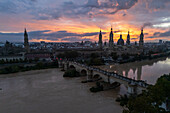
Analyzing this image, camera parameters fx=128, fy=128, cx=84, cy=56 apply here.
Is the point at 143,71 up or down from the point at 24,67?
down

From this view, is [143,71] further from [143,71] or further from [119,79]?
[119,79]

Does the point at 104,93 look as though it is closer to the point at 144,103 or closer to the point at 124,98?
the point at 124,98

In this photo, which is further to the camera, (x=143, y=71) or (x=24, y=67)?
(x=24, y=67)

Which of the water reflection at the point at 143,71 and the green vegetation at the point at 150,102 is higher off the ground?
the green vegetation at the point at 150,102

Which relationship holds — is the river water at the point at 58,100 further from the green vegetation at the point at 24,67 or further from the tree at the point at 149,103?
the green vegetation at the point at 24,67

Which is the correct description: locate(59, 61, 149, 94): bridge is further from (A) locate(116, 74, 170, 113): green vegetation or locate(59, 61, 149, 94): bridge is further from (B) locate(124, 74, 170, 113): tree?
(B) locate(124, 74, 170, 113): tree

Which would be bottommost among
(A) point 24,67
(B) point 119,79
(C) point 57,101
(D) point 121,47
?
(C) point 57,101

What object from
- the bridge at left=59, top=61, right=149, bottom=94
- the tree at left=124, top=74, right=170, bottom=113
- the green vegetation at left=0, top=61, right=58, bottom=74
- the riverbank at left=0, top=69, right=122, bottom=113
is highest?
the tree at left=124, top=74, right=170, bottom=113

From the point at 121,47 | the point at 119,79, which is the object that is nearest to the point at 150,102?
the point at 119,79

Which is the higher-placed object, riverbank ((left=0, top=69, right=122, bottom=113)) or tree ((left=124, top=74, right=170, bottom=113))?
tree ((left=124, top=74, right=170, bottom=113))

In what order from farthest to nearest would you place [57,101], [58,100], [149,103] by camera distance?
[58,100]
[57,101]
[149,103]

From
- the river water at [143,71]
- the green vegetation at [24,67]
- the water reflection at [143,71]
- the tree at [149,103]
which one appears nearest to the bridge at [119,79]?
the tree at [149,103]

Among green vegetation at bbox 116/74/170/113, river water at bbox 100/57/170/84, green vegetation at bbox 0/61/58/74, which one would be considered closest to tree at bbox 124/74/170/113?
green vegetation at bbox 116/74/170/113
